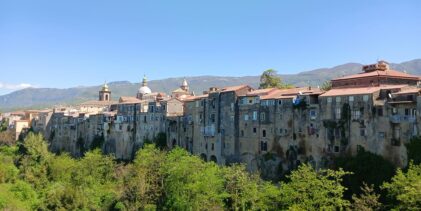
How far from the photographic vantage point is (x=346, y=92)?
5316 centimetres

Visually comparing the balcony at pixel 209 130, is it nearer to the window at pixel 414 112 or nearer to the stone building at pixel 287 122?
the stone building at pixel 287 122

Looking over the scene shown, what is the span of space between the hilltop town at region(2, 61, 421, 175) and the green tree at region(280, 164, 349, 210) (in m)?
11.1

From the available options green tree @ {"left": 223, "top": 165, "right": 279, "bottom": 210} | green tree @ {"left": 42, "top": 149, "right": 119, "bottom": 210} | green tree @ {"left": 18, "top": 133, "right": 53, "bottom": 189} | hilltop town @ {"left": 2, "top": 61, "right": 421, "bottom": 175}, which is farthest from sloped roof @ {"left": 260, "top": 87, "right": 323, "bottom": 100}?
green tree @ {"left": 18, "top": 133, "right": 53, "bottom": 189}

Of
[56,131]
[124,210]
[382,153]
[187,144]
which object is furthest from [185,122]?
[56,131]

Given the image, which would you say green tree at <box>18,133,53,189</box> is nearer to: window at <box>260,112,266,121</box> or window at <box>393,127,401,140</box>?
window at <box>260,112,266,121</box>

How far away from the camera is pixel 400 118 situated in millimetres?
47156

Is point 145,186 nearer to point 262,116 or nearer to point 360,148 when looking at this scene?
point 262,116

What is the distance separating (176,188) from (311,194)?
1903 cm

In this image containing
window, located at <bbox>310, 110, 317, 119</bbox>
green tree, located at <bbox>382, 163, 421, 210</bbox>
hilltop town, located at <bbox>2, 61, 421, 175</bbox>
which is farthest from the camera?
window, located at <bbox>310, 110, 317, 119</bbox>

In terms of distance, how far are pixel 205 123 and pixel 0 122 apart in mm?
82660

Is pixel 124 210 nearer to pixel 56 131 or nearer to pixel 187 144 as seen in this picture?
pixel 187 144

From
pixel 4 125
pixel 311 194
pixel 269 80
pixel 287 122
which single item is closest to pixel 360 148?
pixel 287 122

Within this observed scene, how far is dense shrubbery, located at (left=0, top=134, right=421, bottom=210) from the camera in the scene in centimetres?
3872

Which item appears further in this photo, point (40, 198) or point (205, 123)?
point (205, 123)
